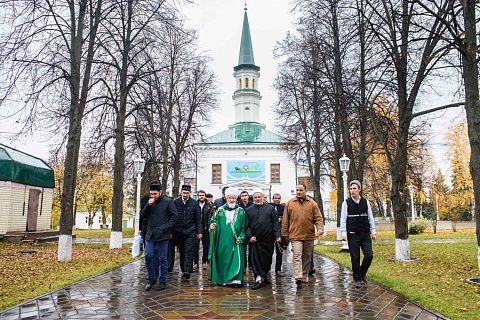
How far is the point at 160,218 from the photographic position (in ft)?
25.0

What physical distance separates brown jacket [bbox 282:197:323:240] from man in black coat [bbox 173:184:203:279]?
217 cm

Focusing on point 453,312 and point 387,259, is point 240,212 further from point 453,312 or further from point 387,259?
point 387,259

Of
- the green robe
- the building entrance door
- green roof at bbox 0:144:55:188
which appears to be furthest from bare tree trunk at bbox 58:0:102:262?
the building entrance door

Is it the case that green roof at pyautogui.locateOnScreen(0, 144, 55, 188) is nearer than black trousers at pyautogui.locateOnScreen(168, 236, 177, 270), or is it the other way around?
black trousers at pyautogui.locateOnScreen(168, 236, 177, 270)

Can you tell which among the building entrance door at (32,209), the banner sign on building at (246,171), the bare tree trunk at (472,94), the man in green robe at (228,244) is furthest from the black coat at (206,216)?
the banner sign on building at (246,171)

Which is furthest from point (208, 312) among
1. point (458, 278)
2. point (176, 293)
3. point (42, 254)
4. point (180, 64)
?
point (180, 64)

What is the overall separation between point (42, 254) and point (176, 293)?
9.48 m

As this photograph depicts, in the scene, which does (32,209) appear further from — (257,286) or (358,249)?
(358,249)

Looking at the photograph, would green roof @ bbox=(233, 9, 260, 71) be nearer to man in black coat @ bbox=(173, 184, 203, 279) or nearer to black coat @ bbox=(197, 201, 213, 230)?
black coat @ bbox=(197, 201, 213, 230)

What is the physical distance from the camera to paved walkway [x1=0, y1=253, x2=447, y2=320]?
5.54 metres

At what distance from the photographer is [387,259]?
12008 millimetres

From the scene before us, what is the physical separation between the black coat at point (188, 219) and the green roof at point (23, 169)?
51.5ft

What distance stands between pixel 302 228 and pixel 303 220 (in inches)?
6.6

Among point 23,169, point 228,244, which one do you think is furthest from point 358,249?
point 23,169
